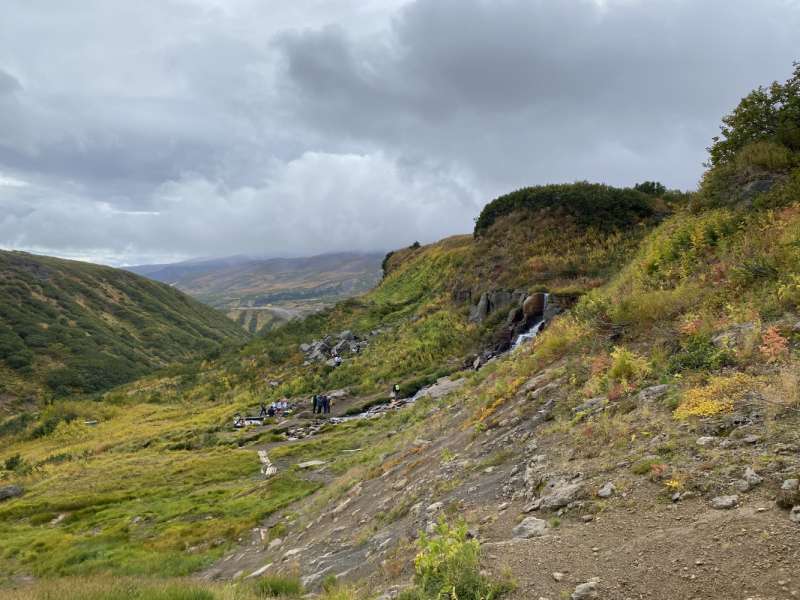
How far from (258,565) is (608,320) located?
1100cm

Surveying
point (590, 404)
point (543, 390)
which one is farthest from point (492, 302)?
point (590, 404)

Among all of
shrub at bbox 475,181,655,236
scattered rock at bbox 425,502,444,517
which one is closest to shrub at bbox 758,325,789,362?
scattered rock at bbox 425,502,444,517

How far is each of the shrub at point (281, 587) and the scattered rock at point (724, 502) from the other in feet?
19.6

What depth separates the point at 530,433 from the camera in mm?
7664

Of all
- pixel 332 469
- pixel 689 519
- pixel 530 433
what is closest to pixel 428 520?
pixel 530 433

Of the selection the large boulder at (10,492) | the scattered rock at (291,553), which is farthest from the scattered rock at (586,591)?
the large boulder at (10,492)

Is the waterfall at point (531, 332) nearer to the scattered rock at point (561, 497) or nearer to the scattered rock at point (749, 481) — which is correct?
the scattered rock at point (561, 497)

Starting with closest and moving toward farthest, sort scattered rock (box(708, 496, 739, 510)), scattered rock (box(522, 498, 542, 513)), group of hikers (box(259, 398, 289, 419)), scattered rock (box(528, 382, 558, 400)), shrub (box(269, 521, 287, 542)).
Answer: scattered rock (box(708, 496, 739, 510)), scattered rock (box(522, 498, 542, 513)), scattered rock (box(528, 382, 558, 400)), shrub (box(269, 521, 287, 542)), group of hikers (box(259, 398, 289, 419))

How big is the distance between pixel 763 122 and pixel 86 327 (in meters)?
120

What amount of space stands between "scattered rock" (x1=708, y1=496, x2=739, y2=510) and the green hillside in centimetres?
7758

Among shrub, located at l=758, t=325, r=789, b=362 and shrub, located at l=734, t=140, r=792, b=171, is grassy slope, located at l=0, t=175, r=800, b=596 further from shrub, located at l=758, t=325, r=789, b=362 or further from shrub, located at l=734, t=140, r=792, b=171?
shrub, located at l=734, t=140, r=792, b=171

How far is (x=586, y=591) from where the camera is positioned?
3.48 meters

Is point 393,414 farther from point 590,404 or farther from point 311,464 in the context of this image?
point 590,404

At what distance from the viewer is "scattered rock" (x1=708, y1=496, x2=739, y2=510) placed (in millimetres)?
3809
